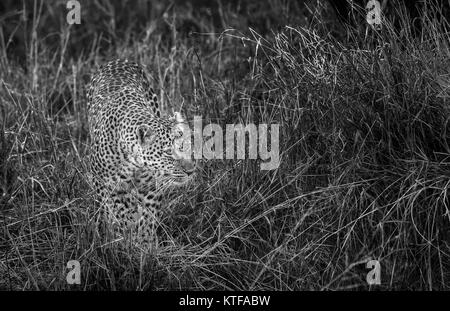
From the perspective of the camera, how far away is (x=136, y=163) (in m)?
5.68

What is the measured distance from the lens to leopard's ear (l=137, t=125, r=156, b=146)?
5566 mm

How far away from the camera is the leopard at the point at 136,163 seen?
5.50 m

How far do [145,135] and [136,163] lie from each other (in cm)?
23

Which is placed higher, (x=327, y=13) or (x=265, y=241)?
(x=327, y=13)

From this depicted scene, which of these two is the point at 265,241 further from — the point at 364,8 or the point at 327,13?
the point at 327,13

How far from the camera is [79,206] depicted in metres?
5.37
